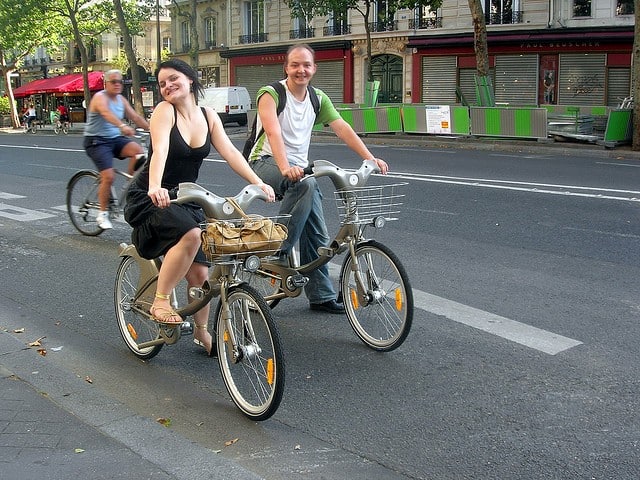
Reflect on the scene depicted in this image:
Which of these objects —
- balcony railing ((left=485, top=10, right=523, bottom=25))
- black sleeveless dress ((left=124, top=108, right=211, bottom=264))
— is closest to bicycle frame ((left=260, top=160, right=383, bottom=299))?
black sleeveless dress ((left=124, top=108, right=211, bottom=264))

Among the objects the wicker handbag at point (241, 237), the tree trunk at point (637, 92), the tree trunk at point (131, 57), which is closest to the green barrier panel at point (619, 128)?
the tree trunk at point (637, 92)

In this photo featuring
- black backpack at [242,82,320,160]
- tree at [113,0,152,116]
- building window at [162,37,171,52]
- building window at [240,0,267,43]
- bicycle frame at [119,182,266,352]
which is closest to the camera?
bicycle frame at [119,182,266,352]

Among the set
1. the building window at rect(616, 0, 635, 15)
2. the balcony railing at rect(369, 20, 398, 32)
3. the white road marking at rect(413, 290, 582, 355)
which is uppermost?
the balcony railing at rect(369, 20, 398, 32)

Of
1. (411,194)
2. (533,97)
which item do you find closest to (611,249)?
(411,194)

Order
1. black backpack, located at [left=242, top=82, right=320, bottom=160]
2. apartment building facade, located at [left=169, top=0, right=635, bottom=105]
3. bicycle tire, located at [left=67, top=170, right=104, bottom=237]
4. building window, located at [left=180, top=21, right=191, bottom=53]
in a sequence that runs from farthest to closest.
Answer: building window, located at [left=180, top=21, right=191, bottom=53] < apartment building facade, located at [left=169, top=0, right=635, bottom=105] < bicycle tire, located at [left=67, top=170, right=104, bottom=237] < black backpack, located at [left=242, top=82, right=320, bottom=160]

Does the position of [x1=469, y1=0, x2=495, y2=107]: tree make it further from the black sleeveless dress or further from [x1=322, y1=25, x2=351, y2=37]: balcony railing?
the black sleeveless dress

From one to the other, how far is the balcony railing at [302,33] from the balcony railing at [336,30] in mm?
917

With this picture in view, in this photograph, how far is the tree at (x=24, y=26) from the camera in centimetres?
4925

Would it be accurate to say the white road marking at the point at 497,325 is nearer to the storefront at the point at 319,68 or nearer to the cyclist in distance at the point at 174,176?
the cyclist in distance at the point at 174,176

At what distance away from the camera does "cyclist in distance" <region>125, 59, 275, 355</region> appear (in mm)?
4211

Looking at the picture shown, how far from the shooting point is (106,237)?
895cm

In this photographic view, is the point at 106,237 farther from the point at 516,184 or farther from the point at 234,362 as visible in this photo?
the point at 516,184

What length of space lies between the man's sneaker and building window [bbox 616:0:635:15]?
29015mm

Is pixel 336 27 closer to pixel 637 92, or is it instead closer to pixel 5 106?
pixel 637 92
